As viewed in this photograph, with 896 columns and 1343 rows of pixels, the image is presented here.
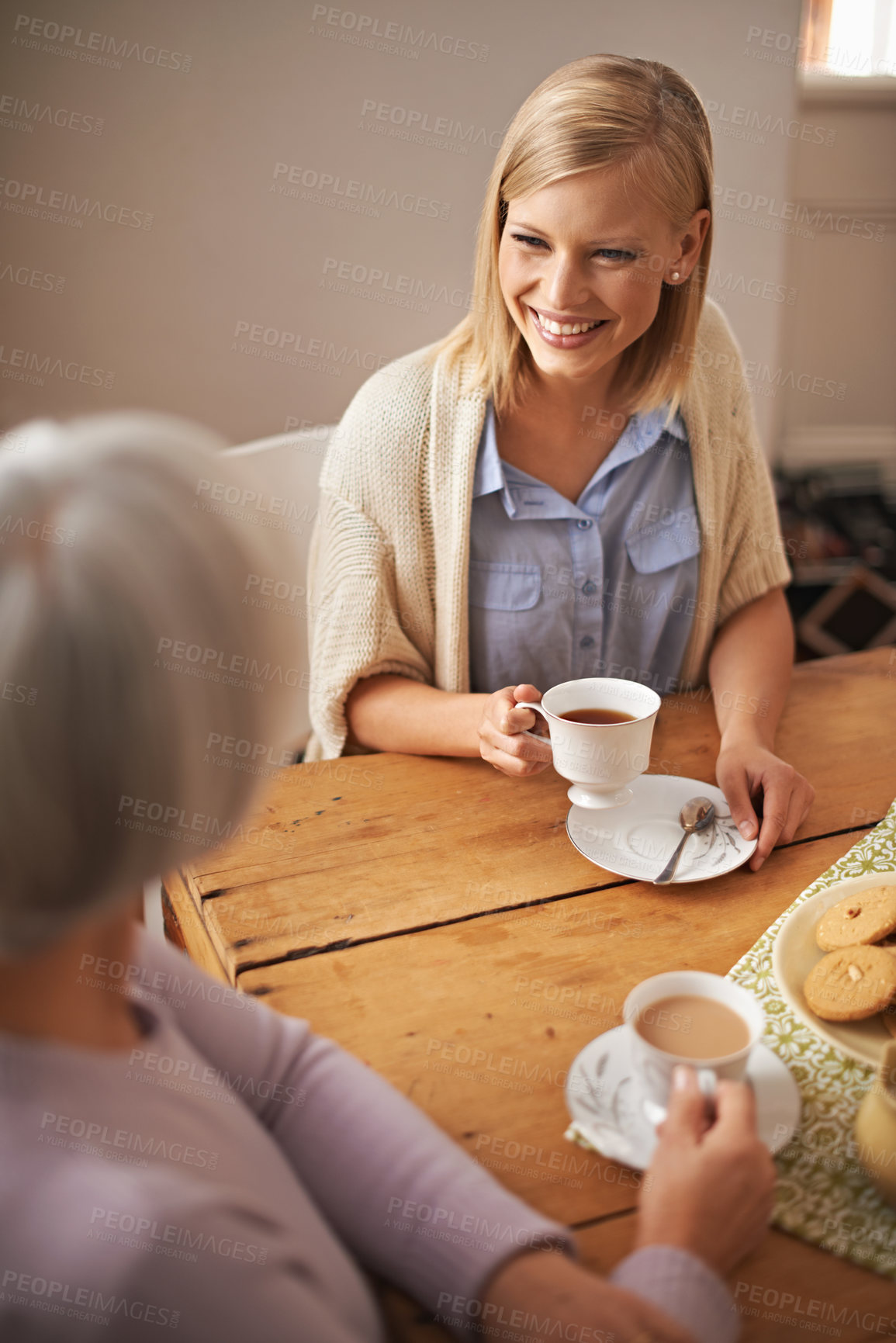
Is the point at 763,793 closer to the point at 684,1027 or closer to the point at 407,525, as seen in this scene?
the point at 684,1027

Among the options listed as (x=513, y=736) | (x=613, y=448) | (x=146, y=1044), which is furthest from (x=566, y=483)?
(x=146, y=1044)

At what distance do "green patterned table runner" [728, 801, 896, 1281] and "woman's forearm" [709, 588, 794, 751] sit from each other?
1.45 feet

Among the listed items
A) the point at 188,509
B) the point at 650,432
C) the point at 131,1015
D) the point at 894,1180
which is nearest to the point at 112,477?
the point at 188,509

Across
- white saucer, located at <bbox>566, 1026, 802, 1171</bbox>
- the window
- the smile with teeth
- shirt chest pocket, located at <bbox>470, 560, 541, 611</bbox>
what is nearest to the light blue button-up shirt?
shirt chest pocket, located at <bbox>470, 560, 541, 611</bbox>

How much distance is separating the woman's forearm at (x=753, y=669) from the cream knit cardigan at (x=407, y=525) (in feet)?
0.26

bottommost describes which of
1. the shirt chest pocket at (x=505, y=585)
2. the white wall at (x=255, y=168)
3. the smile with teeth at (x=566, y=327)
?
the shirt chest pocket at (x=505, y=585)

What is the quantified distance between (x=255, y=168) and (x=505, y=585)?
1669 mm

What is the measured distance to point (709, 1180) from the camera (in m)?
0.72

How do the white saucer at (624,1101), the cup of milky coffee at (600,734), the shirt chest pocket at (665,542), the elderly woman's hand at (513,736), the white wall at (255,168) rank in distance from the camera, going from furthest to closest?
the white wall at (255,168) → the shirt chest pocket at (665,542) → the elderly woman's hand at (513,736) → the cup of milky coffee at (600,734) → the white saucer at (624,1101)

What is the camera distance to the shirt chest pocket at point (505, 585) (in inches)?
63.6

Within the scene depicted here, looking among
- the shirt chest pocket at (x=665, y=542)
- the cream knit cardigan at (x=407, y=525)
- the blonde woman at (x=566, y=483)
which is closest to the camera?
the blonde woman at (x=566, y=483)

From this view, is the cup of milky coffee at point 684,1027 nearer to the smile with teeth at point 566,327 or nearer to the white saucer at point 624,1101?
the white saucer at point 624,1101

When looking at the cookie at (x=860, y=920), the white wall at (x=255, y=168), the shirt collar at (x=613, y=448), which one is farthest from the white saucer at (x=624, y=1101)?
the white wall at (x=255, y=168)

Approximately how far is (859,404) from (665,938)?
3122 mm
